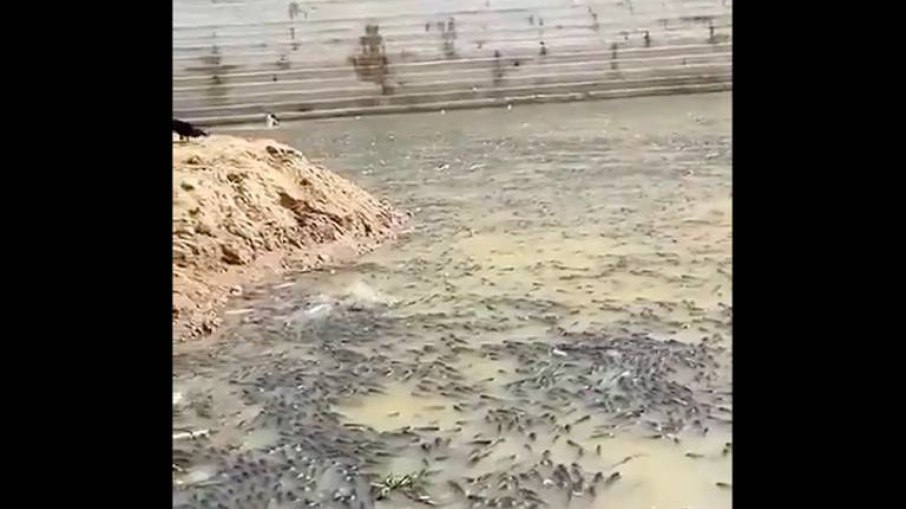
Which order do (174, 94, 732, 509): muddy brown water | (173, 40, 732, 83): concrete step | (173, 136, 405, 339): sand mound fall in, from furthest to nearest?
(173, 40, 732, 83): concrete step → (173, 136, 405, 339): sand mound → (174, 94, 732, 509): muddy brown water

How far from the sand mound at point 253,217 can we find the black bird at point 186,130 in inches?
0.7

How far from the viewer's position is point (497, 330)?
1.61m

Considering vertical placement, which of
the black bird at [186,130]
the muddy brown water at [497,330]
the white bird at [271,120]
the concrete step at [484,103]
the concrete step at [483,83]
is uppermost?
the concrete step at [483,83]

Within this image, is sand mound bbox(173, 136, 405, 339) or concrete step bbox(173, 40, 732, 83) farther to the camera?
concrete step bbox(173, 40, 732, 83)

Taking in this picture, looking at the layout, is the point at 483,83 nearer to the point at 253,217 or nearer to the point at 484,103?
the point at 484,103

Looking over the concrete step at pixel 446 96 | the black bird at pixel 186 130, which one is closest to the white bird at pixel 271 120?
the concrete step at pixel 446 96

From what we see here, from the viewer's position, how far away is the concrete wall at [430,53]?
73.3 inches

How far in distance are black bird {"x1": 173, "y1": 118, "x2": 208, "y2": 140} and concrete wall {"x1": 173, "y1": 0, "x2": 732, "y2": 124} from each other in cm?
2

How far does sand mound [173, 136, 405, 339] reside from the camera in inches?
72.8

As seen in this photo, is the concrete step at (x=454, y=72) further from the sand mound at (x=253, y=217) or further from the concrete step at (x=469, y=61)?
the sand mound at (x=253, y=217)

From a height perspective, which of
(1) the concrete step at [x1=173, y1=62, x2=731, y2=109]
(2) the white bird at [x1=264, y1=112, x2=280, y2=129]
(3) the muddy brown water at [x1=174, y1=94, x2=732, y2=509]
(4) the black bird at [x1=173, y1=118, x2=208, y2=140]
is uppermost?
(1) the concrete step at [x1=173, y1=62, x2=731, y2=109]

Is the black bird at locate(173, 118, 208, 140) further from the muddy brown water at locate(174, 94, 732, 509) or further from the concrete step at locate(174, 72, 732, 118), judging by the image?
the muddy brown water at locate(174, 94, 732, 509)

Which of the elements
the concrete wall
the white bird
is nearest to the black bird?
the concrete wall

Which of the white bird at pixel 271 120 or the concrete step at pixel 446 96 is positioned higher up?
the concrete step at pixel 446 96
